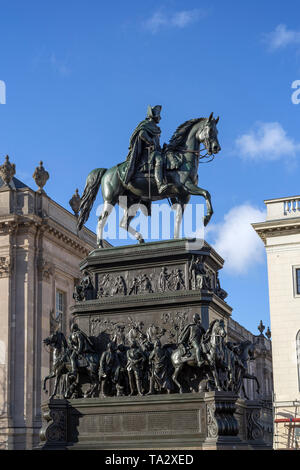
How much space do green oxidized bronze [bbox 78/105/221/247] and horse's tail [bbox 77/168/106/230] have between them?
25 centimetres

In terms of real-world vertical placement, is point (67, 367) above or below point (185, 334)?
below

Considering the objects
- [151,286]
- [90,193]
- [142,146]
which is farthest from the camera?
[90,193]

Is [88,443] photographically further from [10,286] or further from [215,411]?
[10,286]

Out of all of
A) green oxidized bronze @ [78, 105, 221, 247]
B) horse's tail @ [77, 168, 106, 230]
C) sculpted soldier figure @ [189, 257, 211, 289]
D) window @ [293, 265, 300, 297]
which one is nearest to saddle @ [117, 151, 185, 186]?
green oxidized bronze @ [78, 105, 221, 247]

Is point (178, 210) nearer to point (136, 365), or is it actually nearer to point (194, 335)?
point (194, 335)

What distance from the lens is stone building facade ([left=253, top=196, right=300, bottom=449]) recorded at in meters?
49.7

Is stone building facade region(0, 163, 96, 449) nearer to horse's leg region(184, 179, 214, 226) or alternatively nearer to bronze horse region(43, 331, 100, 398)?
bronze horse region(43, 331, 100, 398)

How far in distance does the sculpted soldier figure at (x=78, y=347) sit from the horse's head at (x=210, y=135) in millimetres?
5673

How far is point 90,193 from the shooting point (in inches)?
835

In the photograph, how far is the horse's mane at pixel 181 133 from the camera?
2028cm

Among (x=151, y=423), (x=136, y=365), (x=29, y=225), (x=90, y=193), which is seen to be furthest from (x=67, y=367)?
(x=29, y=225)

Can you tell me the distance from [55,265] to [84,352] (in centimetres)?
3558

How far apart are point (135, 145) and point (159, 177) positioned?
123 centimetres
